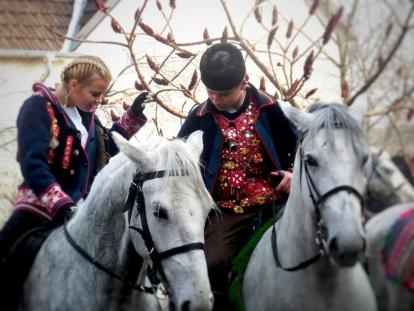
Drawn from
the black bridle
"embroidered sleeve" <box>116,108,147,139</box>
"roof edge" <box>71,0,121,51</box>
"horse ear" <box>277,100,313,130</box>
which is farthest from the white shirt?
"roof edge" <box>71,0,121,51</box>

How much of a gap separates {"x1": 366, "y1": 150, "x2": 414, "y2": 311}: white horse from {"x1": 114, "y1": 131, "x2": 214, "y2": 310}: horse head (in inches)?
40.8

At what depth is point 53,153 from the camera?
3307mm

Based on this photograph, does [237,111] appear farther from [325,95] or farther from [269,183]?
→ [325,95]

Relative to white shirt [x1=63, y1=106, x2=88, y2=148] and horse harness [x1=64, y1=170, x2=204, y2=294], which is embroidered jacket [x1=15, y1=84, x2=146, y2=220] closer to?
white shirt [x1=63, y1=106, x2=88, y2=148]

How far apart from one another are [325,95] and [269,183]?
7.45ft

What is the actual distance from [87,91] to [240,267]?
1452mm

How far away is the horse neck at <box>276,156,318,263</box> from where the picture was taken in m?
2.86

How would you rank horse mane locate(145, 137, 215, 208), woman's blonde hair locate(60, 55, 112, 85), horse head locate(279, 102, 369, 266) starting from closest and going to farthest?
horse head locate(279, 102, 369, 266), horse mane locate(145, 137, 215, 208), woman's blonde hair locate(60, 55, 112, 85)

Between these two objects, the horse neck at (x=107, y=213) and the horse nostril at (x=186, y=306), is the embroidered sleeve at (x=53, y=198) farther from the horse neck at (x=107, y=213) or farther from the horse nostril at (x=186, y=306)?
the horse nostril at (x=186, y=306)

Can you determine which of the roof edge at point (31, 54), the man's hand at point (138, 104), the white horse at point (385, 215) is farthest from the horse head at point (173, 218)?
the roof edge at point (31, 54)

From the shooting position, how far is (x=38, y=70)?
7.42 m

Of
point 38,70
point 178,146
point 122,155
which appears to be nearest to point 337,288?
point 178,146

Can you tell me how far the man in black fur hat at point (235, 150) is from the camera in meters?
3.55

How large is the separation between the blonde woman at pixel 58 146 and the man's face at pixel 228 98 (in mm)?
467
